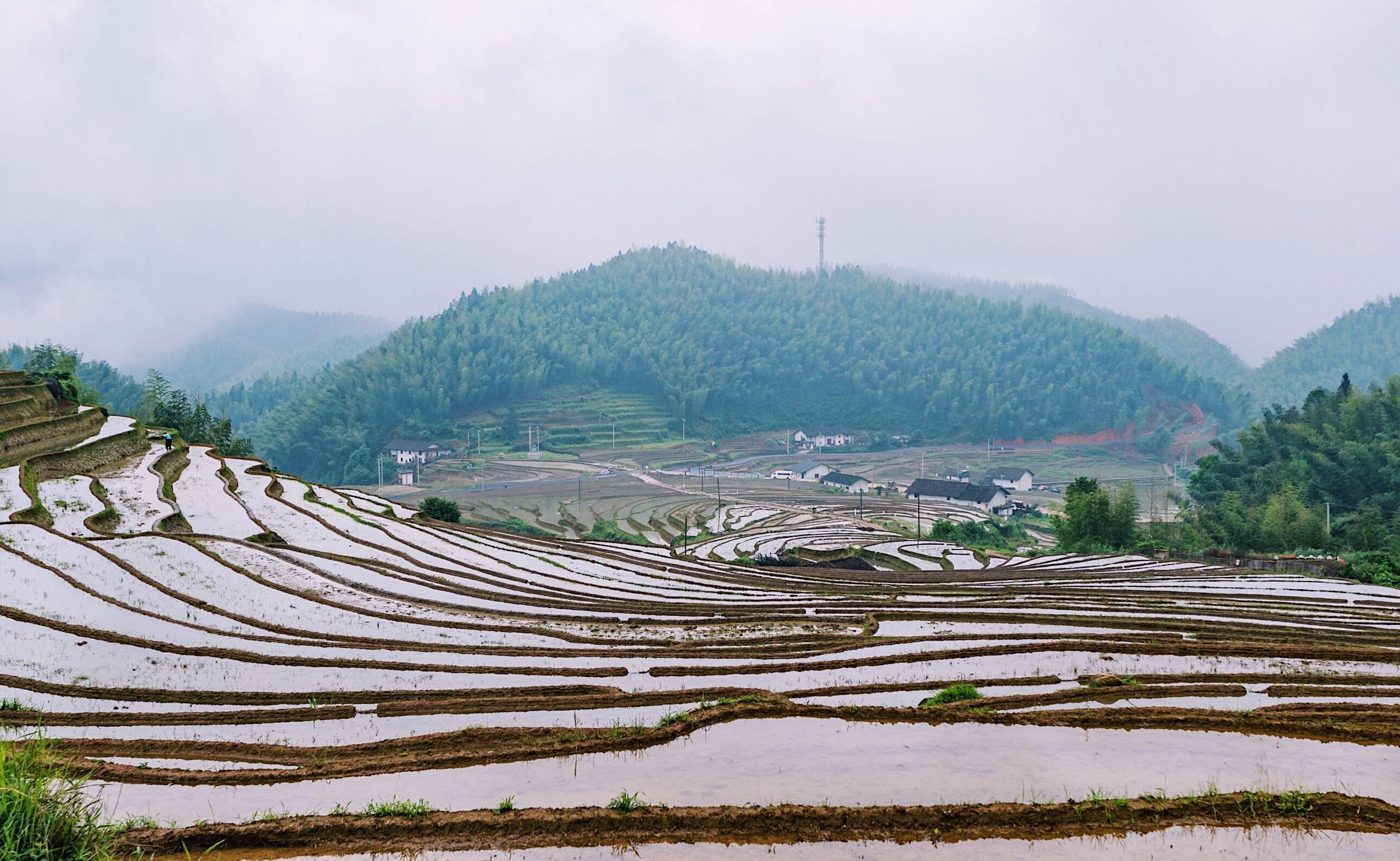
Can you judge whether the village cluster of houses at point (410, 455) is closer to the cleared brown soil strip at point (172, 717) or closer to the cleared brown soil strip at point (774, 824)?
the cleared brown soil strip at point (172, 717)

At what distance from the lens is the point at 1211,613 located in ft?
59.6

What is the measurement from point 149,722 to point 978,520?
6331 cm

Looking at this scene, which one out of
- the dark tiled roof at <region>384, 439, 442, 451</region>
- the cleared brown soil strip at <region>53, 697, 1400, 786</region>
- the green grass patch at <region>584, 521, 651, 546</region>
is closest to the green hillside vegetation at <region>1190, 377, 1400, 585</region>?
the cleared brown soil strip at <region>53, 697, 1400, 786</region>

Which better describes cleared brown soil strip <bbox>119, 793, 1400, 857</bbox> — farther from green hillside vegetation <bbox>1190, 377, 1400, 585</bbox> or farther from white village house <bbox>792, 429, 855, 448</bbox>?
white village house <bbox>792, 429, 855, 448</bbox>

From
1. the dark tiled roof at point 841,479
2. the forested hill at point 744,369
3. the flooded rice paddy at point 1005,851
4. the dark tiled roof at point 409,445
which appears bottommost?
the dark tiled roof at point 841,479

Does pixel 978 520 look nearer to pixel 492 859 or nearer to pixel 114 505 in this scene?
pixel 114 505

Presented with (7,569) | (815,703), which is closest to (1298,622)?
(815,703)

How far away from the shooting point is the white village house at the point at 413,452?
338ft

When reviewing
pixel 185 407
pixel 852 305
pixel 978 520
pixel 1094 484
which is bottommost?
pixel 978 520

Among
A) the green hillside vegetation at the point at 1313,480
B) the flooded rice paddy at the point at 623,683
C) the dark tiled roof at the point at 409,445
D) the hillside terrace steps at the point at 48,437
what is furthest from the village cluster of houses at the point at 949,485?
the hillside terrace steps at the point at 48,437

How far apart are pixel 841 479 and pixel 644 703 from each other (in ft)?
266

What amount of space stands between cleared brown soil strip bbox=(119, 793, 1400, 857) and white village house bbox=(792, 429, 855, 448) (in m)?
123

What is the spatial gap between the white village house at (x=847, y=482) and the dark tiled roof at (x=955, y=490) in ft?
19.7

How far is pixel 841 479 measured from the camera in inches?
3511
